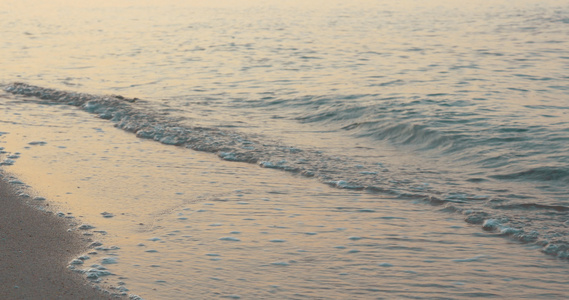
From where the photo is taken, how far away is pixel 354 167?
7477mm

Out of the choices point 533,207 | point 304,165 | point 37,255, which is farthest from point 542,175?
point 37,255

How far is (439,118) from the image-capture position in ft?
33.3

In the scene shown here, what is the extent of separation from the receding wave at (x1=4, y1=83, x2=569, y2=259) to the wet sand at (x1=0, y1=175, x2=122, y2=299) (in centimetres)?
276

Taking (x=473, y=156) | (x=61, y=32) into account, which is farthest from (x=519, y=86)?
(x=61, y=32)

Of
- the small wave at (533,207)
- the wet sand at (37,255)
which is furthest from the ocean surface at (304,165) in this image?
the wet sand at (37,255)

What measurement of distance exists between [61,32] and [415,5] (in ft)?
70.5

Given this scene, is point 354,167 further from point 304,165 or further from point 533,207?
point 533,207

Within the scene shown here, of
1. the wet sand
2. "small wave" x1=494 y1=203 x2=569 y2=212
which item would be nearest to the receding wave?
"small wave" x1=494 y1=203 x2=569 y2=212

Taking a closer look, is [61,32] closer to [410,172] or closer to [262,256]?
[410,172]

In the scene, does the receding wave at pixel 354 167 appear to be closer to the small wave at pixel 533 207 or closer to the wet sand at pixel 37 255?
the small wave at pixel 533 207

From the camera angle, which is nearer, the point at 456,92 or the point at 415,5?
the point at 456,92

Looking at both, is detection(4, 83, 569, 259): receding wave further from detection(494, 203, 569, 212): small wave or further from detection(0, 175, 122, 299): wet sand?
detection(0, 175, 122, 299): wet sand

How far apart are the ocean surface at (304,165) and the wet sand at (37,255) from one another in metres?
0.15

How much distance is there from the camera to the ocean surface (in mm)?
4543
